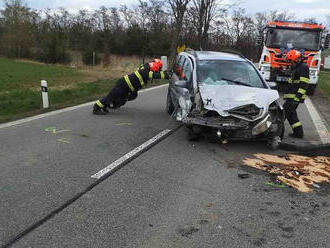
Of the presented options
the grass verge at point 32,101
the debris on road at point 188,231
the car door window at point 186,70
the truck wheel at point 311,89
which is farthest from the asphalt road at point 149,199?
the truck wheel at point 311,89

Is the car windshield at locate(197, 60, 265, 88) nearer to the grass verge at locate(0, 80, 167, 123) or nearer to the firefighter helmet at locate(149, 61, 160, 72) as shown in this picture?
the firefighter helmet at locate(149, 61, 160, 72)

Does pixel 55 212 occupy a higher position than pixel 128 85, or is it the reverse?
pixel 128 85

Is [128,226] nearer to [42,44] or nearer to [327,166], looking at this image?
[327,166]

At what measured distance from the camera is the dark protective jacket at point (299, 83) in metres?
7.07

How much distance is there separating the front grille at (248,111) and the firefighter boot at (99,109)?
4435 mm

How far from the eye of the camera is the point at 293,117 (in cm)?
721

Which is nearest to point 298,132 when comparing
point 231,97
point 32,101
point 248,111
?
point 248,111

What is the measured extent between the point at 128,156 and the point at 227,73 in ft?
10.0

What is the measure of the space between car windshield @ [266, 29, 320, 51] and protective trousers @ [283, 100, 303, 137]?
908cm

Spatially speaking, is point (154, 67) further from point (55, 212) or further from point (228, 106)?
point (55, 212)

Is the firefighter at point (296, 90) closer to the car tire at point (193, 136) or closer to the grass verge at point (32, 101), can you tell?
the car tire at point (193, 136)

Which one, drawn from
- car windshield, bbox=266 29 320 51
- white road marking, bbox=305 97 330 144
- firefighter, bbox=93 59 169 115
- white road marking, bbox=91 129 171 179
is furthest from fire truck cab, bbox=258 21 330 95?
Result: white road marking, bbox=91 129 171 179

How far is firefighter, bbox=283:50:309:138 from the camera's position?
7082mm

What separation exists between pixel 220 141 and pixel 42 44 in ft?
121
